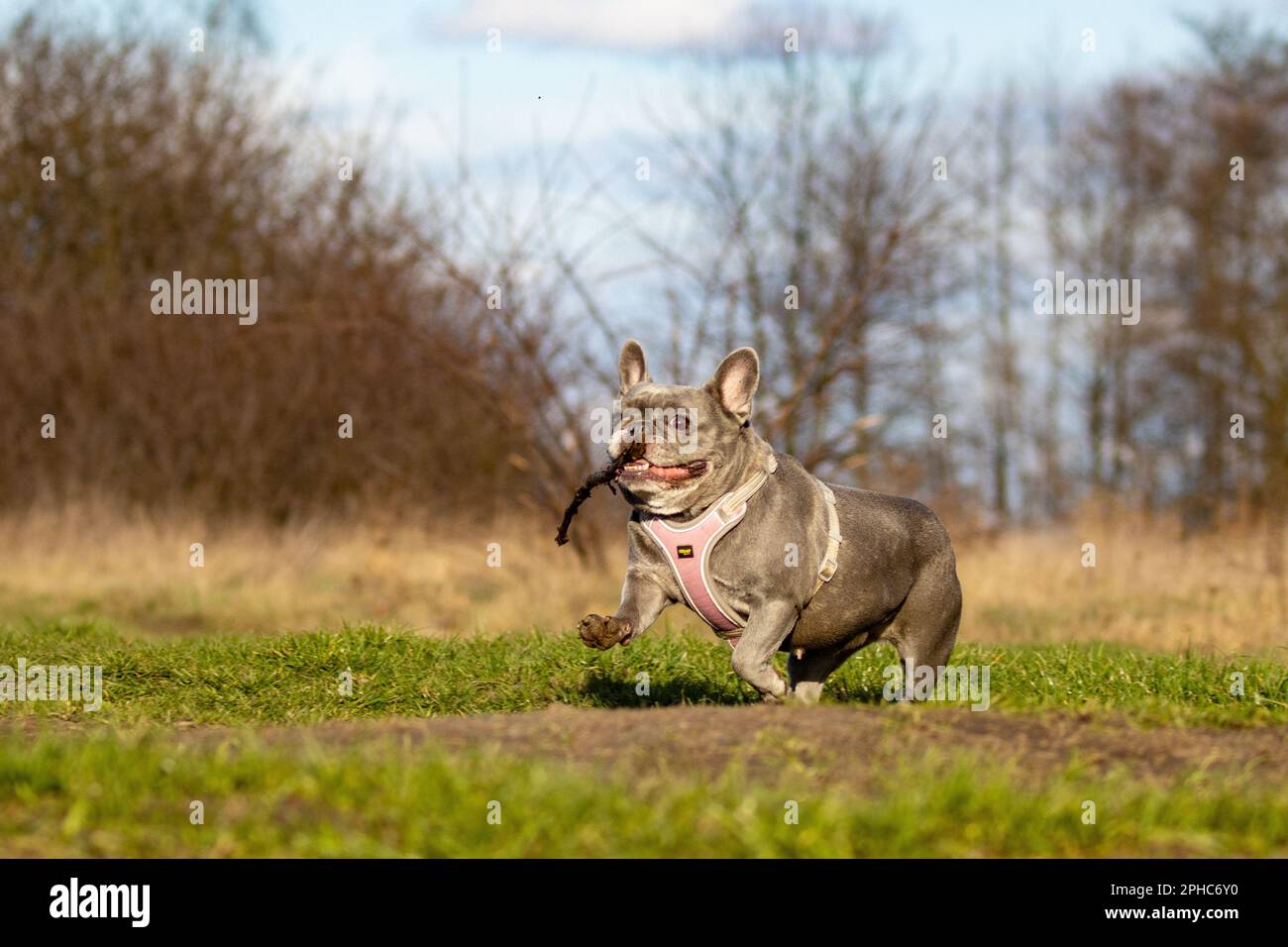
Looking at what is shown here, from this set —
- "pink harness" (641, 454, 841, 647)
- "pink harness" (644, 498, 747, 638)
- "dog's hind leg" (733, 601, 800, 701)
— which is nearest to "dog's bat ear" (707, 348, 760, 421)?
"pink harness" (641, 454, 841, 647)

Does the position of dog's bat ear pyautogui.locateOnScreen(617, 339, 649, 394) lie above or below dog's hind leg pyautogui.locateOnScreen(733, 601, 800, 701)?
above

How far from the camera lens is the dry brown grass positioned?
14.3 meters

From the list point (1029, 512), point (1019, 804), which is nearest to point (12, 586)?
point (1019, 804)

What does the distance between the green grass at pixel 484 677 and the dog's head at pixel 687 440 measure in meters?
1.83

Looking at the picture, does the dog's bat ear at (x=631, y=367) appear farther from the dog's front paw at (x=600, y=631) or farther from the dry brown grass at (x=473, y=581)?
the dry brown grass at (x=473, y=581)

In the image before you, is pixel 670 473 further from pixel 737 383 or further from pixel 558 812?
pixel 558 812

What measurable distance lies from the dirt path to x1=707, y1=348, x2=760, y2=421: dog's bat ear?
5.02 ft

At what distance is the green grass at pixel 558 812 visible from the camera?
459 centimetres

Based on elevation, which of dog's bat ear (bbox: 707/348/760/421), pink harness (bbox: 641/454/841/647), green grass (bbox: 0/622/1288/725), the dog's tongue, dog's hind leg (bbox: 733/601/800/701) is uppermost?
dog's bat ear (bbox: 707/348/760/421)

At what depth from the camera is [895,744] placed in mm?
5832

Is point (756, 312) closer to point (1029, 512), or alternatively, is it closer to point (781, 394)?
point (781, 394)

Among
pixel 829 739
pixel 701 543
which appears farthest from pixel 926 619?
pixel 829 739

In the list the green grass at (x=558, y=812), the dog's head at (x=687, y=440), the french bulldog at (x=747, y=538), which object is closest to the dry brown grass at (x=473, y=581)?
the french bulldog at (x=747, y=538)

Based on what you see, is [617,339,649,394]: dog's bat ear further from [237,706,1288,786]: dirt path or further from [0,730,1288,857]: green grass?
[0,730,1288,857]: green grass
